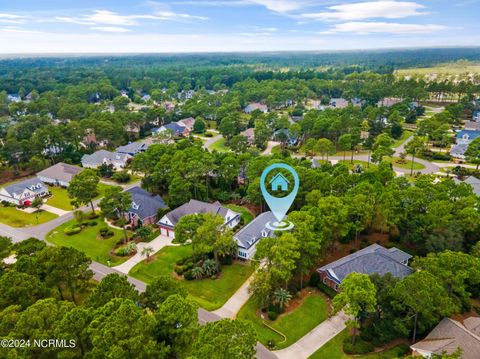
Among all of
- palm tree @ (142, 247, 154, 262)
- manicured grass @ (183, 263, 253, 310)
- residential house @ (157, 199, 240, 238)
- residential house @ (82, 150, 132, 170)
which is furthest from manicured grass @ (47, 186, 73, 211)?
manicured grass @ (183, 263, 253, 310)

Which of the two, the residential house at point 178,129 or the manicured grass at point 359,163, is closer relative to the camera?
the manicured grass at point 359,163

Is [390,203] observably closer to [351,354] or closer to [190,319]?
[351,354]

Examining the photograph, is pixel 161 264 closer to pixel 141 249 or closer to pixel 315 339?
pixel 141 249

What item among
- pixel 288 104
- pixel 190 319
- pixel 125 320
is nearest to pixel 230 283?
pixel 190 319

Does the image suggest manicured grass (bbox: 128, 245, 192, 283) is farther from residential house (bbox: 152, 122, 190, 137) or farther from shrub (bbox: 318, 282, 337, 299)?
residential house (bbox: 152, 122, 190, 137)

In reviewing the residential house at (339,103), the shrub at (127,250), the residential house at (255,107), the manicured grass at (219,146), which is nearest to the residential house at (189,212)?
the shrub at (127,250)

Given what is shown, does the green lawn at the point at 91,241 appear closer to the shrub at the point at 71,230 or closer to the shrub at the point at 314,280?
the shrub at the point at 71,230

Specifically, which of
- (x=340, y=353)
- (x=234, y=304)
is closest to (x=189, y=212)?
(x=234, y=304)
